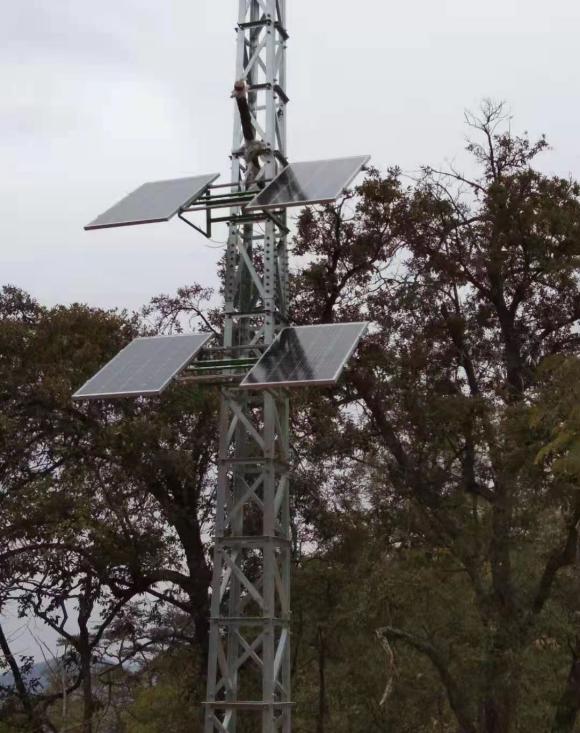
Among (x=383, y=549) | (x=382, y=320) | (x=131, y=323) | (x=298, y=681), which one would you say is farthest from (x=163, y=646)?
(x=382, y=320)

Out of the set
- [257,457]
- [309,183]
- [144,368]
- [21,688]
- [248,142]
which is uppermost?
[248,142]

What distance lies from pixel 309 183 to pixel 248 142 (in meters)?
1.03

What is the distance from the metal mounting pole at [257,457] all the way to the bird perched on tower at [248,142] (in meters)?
0.08

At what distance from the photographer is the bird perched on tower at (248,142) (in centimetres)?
908

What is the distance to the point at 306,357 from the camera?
8148 millimetres

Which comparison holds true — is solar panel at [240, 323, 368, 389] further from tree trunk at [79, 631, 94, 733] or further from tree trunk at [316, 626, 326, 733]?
tree trunk at [316, 626, 326, 733]

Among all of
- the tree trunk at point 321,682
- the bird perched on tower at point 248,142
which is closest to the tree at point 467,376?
the tree trunk at point 321,682

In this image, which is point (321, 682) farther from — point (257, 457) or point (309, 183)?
point (309, 183)

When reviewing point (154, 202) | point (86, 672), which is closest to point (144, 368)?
point (154, 202)

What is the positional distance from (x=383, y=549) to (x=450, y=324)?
326 cm

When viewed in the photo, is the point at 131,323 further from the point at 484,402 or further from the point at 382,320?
the point at 484,402

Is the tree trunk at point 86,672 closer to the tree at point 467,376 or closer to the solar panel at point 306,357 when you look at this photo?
the tree at point 467,376

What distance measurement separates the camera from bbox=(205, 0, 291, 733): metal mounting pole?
26.8 ft

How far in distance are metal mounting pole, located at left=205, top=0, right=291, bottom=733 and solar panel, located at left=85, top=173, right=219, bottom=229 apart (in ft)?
1.32
